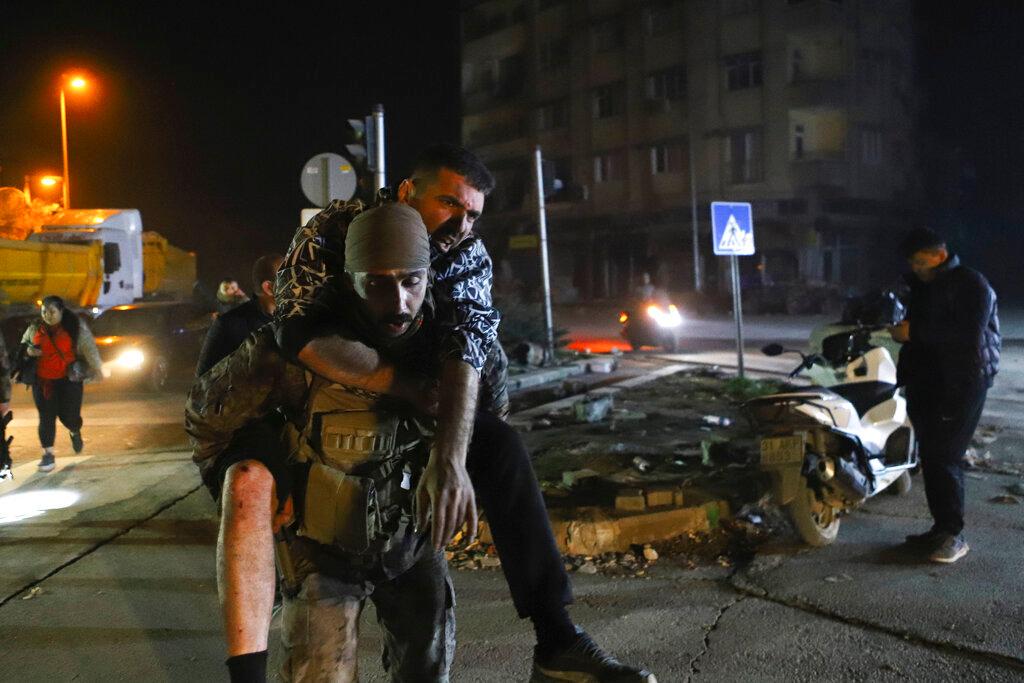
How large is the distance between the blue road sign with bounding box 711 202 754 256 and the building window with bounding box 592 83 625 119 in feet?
116

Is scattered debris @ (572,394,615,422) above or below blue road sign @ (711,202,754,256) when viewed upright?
below

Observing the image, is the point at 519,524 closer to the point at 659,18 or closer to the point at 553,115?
the point at 659,18

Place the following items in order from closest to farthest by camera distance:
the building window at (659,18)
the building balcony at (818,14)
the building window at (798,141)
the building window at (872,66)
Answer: the building balcony at (818,14) → the building window at (872,66) → the building window at (798,141) → the building window at (659,18)

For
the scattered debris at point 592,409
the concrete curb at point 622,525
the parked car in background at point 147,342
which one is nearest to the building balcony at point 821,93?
the parked car in background at point 147,342

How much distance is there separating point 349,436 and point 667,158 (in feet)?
139

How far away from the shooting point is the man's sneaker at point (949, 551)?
4.76 metres

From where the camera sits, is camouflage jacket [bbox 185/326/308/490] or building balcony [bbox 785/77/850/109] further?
building balcony [bbox 785/77/850/109]

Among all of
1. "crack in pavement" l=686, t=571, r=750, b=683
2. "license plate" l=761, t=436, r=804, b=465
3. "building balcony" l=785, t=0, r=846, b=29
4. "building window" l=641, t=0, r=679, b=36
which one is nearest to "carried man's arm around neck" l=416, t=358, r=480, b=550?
"crack in pavement" l=686, t=571, r=750, b=683

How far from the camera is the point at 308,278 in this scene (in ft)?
6.86

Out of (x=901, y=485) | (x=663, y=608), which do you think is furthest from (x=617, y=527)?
(x=901, y=485)

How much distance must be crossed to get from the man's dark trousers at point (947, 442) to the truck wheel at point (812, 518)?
23.5 inches

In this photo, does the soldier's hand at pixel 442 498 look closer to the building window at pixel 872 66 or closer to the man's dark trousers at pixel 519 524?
the man's dark trousers at pixel 519 524

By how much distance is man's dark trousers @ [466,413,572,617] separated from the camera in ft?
7.23

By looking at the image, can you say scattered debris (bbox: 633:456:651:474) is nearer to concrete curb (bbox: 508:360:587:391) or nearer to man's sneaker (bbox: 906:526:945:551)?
man's sneaker (bbox: 906:526:945:551)
